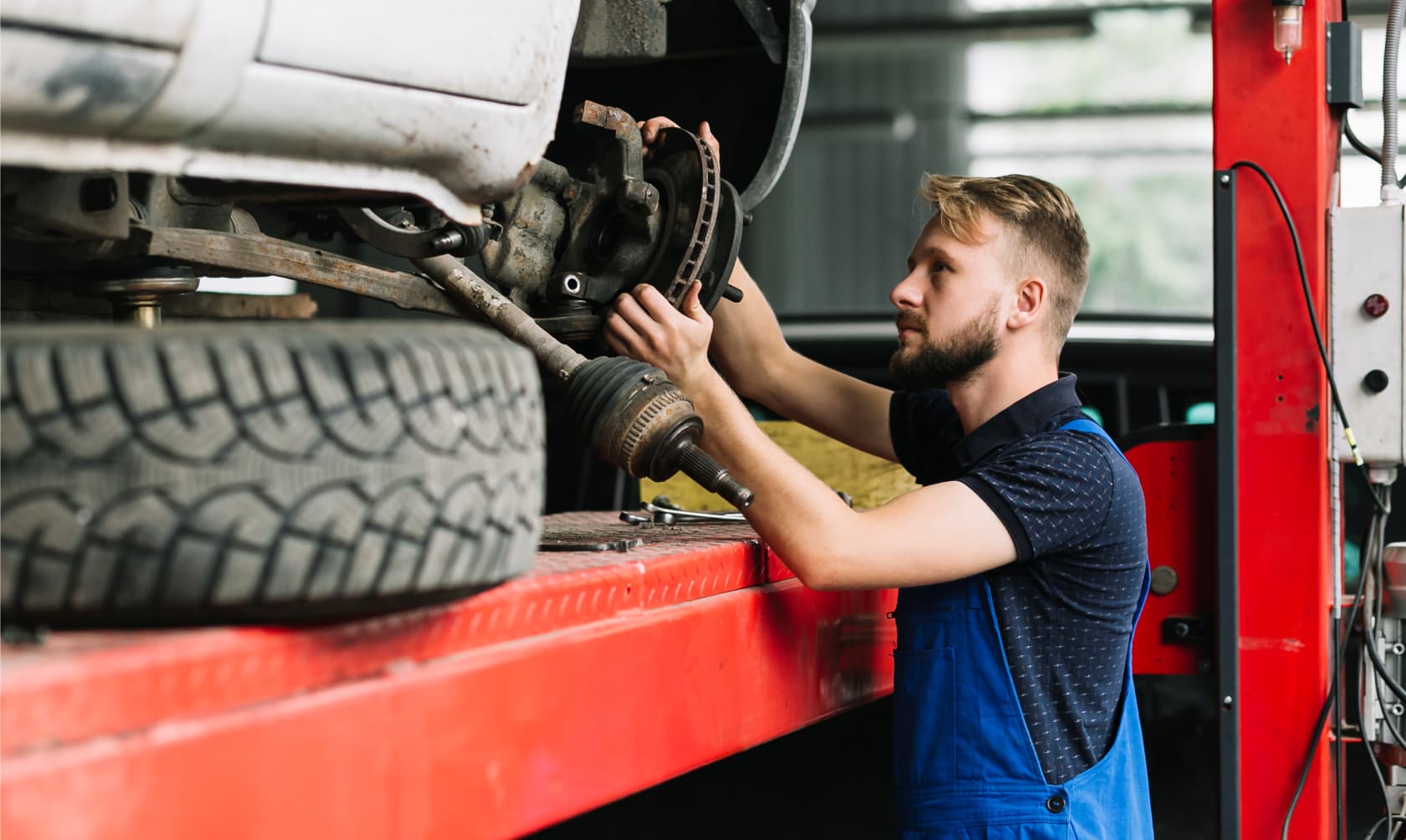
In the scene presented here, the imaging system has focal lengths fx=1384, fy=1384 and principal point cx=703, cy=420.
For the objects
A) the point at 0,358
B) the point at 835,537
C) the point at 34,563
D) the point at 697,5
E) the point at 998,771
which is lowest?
the point at 998,771

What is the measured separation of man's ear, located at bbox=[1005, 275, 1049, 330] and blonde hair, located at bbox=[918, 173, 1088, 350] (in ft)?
0.07

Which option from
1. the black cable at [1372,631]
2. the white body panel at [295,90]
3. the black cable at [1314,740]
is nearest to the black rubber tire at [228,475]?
the white body panel at [295,90]

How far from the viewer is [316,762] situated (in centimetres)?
96

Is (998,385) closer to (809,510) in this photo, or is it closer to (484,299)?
(809,510)

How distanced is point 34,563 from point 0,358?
140 millimetres

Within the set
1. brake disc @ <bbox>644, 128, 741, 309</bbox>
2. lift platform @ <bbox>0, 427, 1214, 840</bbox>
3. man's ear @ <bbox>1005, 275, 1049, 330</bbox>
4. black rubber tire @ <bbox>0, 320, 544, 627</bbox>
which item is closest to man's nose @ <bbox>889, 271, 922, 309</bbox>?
man's ear @ <bbox>1005, 275, 1049, 330</bbox>

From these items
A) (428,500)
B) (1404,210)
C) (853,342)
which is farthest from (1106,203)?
(428,500)

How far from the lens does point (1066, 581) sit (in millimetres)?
1953

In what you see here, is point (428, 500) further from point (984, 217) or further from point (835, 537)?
point (984, 217)

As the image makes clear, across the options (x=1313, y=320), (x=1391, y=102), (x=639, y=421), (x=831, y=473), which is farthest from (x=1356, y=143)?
(x=639, y=421)

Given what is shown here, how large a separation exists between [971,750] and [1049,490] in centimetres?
37

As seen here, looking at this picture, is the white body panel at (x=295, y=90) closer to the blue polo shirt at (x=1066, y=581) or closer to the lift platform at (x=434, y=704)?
the lift platform at (x=434, y=704)

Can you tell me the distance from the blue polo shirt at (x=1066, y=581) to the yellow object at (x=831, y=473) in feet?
1.69

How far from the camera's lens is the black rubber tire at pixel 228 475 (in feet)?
3.05
